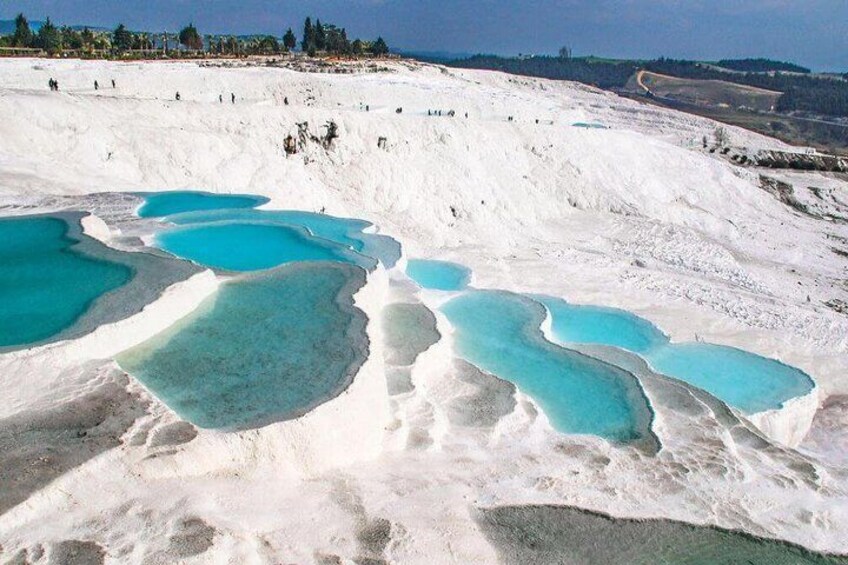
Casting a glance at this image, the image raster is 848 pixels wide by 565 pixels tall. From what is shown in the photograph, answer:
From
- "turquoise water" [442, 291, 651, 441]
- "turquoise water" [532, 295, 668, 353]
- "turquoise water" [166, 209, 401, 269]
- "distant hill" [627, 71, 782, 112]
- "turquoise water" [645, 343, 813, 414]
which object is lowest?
"turquoise water" [645, 343, 813, 414]

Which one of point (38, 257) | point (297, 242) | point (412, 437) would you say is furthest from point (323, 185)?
point (412, 437)

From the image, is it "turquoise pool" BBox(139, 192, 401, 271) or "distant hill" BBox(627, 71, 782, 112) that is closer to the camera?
"turquoise pool" BBox(139, 192, 401, 271)

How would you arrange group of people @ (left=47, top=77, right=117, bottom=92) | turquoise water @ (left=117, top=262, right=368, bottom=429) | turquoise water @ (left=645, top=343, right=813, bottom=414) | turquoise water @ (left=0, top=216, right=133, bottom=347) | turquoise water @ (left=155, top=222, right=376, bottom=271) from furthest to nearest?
group of people @ (left=47, top=77, right=117, bottom=92)
turquoise water @ (left=155, top=222, right=376, bottom=271)
turquoise water @ (left=645, top=343, right=813, bottom=414)
turquoise water @ (left=0, top=216, right=133, bottom=347)
turquoise water @ (left=117, top=262, right=368, bottom=429)

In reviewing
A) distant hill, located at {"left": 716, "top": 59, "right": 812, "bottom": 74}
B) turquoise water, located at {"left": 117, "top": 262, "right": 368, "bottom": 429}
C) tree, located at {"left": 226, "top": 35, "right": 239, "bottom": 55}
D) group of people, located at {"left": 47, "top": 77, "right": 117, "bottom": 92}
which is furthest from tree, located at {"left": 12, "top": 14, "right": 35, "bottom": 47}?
distant hill, located at {"left": 716, "top": 59, "right": 812, "bottom": 74}

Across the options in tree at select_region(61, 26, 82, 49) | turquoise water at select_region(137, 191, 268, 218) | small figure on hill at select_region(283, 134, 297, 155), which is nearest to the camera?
turquoise water at select_region(137, 191, 268, 218)

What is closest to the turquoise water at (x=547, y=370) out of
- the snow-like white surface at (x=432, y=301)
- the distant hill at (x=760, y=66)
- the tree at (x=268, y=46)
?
the snow-like white surface at (x=432, y=301)

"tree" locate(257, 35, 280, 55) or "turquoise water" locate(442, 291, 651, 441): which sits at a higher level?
"tree" locate(257, 35, 280, 55)

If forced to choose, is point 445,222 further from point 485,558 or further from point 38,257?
point 485,558

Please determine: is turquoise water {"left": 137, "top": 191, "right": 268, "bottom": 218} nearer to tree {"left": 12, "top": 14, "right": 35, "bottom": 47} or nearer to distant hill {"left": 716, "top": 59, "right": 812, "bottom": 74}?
tree {"left": 12, "top": 14, "right": 35, "bottom": 47}

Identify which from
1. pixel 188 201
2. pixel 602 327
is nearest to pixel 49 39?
pixel 188 201
